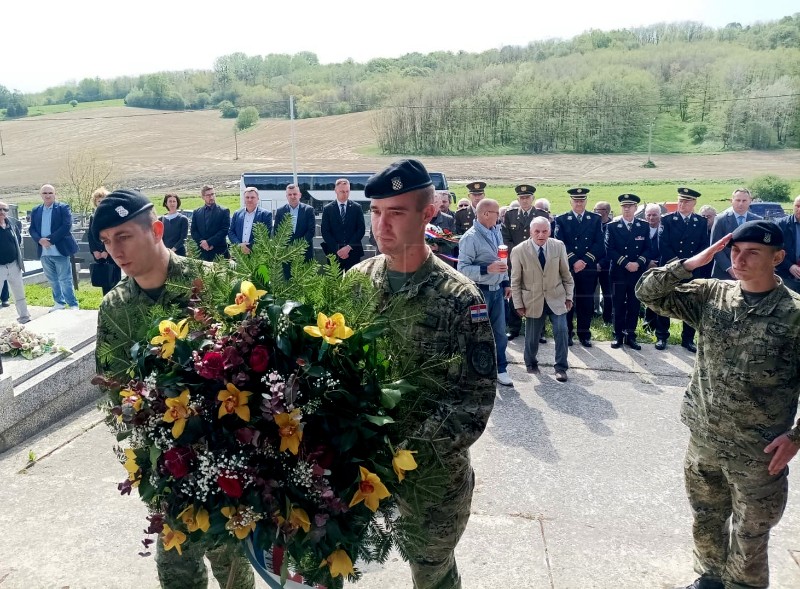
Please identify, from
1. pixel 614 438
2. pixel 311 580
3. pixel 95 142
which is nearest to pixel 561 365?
pixel 614 438

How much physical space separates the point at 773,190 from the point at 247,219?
32119 mm

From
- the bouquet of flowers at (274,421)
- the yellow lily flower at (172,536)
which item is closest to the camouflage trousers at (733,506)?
the bouquet of flowers at (274,421)

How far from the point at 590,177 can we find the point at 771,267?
47974 millimetres

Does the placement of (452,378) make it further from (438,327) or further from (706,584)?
(706,584)

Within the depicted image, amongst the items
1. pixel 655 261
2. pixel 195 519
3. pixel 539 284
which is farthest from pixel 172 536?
pixel 655 261

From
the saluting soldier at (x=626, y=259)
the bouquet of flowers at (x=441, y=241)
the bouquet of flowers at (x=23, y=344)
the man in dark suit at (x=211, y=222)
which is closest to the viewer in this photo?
the bouquet of flowers at (x=23, y=344)

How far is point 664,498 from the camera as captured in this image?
4.21m

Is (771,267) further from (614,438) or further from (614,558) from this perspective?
(614,438)

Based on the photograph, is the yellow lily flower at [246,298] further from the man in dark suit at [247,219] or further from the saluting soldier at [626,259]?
the man in dark suit at [247,219]

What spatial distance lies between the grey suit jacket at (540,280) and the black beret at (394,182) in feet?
15.0

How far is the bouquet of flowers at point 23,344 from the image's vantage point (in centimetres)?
548

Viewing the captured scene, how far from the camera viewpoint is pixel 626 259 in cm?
815

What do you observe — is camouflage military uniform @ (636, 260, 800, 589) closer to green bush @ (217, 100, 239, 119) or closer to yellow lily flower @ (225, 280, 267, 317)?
yellow lily flower @ (225, 280, 267, 317)

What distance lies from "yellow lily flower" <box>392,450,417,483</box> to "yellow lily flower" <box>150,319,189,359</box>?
696mm
